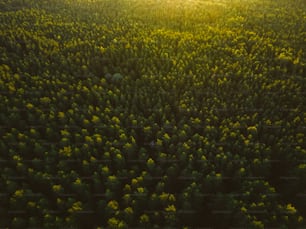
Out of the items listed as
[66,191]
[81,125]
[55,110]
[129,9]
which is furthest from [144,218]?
[129,9]

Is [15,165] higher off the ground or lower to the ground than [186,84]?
lower

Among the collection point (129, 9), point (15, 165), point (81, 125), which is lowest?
point (15, 165)

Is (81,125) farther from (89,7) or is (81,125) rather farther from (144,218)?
(89,7)

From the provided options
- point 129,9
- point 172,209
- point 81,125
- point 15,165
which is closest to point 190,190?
point 172,209

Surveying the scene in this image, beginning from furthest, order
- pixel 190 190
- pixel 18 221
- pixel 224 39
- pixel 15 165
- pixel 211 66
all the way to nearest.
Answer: pixel 224 39
pixel 211 66
pixel 15 165
pixel 190 190
pixel 18 221

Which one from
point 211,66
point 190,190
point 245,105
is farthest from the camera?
point 211,66

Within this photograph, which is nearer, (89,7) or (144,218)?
(144,218)
